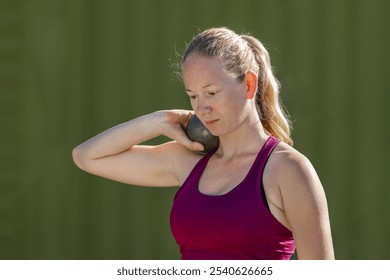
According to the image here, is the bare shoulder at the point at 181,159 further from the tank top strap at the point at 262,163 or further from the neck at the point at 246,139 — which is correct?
the tank top strap at the point at 262,163

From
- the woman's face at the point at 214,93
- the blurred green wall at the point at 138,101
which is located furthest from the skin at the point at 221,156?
the blurred green wall at the point at 138,101

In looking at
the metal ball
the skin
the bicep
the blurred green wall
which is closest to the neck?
the skin

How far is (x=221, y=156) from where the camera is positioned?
320 cm

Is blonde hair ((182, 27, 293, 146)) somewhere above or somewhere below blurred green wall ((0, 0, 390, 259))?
above

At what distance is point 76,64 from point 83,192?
962 mm

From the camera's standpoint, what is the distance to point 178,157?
11.0ft

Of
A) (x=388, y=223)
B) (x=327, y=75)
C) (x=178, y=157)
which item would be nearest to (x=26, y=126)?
(x=327, y=75)

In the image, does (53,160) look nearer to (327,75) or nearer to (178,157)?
(327,75)

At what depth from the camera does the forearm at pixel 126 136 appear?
3418mm

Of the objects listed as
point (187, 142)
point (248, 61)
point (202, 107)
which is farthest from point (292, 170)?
point (187, 142)

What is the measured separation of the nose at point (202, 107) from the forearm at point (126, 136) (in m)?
0.48

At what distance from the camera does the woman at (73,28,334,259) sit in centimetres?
280

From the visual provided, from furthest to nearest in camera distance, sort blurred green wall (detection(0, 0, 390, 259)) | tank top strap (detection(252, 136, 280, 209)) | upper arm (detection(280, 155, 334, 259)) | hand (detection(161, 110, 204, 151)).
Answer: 1. blurred green wall (detection(0, 0, 390, 259))
2. hand (detection(161, 110, 204, 151))
3. tank top strap (detection(252, 136, 280, 209))
4. upper arm (detection(280, 155, 334, 259))

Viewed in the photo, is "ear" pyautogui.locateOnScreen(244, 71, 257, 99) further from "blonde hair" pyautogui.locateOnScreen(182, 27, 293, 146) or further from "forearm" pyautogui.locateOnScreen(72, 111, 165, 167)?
"forearm" pyautogui.locateOnScreen(72, 111, 165, 167)
